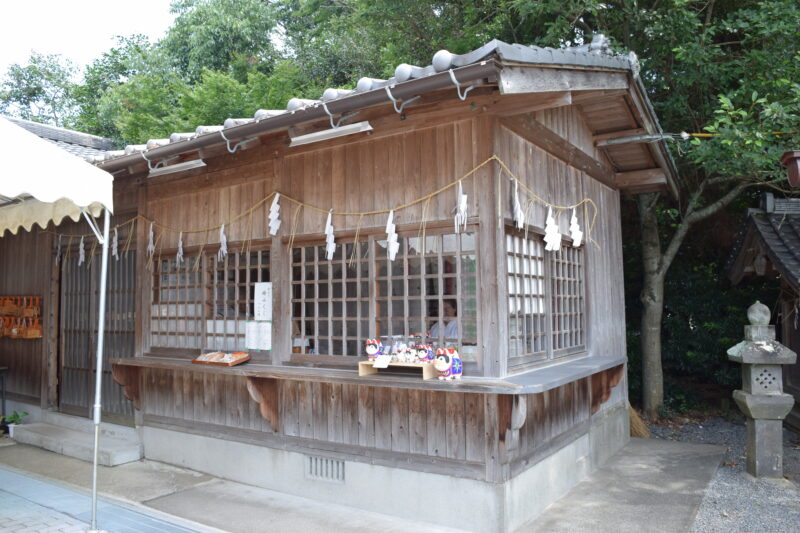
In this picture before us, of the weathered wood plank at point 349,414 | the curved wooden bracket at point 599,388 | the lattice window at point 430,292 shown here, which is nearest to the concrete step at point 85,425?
the weathered wood plank at point 349,414

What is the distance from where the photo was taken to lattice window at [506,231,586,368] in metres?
5.81

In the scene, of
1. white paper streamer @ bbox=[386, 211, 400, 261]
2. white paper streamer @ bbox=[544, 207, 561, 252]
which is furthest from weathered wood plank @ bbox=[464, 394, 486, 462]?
white paper streamer @ bbox=[544, 207, 561, 252]

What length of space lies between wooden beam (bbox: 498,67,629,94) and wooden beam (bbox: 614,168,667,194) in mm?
3070

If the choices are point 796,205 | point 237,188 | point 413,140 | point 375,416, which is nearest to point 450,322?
point 375,416

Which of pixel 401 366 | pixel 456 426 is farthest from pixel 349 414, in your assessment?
pixel 456 426

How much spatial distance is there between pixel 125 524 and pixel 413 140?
184 inches

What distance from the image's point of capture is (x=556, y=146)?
684 cm

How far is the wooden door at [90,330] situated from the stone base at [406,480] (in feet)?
4.66

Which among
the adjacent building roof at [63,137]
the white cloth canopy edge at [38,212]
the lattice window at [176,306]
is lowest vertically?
the lattice window at [176,306]

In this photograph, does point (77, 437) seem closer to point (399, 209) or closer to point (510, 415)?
point (399, 209)

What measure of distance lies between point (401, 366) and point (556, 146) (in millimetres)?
3306

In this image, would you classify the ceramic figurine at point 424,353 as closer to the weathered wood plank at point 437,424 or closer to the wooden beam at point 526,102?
the weathered wood plank at point 437,424

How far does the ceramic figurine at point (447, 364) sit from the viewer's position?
16.9ft

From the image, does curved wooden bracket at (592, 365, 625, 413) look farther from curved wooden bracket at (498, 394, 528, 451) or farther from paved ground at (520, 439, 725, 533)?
curved wooden bracket at (498, 394, 528, 451)
